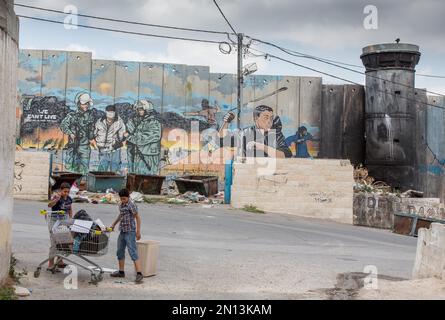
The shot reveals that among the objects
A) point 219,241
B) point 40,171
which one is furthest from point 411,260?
point 40,171

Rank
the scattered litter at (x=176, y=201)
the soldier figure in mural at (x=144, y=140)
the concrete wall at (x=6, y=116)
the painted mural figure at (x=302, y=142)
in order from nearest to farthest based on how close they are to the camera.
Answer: the concrete wall at (x=6, y=116) → the scattered litter at (x=176, y=201) → the soldier figure in mural at (x=144, y=140) → the painted mural figure at (x=302, y=142)

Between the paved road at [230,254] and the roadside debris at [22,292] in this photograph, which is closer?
the roadside debris at [22,292]

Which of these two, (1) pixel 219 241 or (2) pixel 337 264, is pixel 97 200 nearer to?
(1) pixel 219 241

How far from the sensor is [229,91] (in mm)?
30688

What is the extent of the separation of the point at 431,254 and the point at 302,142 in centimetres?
2172

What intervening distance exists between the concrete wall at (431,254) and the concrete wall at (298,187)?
507 inches

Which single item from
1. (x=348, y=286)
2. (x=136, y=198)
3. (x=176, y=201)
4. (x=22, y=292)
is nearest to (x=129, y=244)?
(x=22, y=292)

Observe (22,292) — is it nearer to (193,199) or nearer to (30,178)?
(30,178)

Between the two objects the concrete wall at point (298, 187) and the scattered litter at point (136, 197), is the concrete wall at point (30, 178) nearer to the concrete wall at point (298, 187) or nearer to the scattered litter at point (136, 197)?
the scattered litter at point (136, 197)

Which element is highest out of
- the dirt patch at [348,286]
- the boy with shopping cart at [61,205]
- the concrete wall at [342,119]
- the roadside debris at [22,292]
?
the concrete wall at [342,119]

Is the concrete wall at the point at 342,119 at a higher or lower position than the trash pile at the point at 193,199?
higher

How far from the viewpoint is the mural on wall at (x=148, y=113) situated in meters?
29.3

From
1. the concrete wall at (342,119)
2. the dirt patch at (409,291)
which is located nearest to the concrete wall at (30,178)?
the dirt patch at (409,291)
